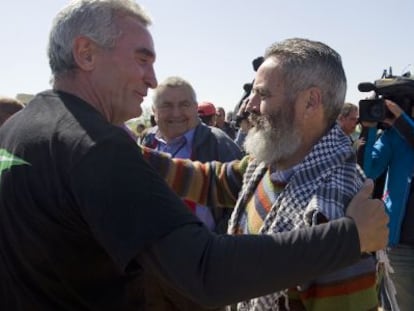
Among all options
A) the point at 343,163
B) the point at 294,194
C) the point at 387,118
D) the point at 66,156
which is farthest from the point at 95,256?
the point at 387,118

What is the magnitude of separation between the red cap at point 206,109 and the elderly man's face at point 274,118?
3870 millimetres

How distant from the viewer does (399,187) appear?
11.0 ft

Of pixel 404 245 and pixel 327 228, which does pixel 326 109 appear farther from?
pixel 404 245

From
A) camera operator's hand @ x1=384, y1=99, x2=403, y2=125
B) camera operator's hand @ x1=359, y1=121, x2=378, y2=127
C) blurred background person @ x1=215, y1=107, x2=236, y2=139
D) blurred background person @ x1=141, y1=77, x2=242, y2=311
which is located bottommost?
blurred background person @ x1=215, y1=107, x2=236, y2=139

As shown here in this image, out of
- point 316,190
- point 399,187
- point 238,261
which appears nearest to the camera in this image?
point 238,261

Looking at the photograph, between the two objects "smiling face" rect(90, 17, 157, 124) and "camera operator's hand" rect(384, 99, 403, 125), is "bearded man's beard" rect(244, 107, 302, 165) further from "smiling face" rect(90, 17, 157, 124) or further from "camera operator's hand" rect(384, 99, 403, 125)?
"camera operator's hand" rect(384, 99, 403, 125)

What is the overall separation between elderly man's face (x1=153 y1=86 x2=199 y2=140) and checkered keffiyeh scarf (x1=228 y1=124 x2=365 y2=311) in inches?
91.3

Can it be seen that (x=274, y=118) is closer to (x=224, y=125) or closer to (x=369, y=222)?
(x=369, y=222)

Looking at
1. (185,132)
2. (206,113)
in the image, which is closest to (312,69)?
(185,132)

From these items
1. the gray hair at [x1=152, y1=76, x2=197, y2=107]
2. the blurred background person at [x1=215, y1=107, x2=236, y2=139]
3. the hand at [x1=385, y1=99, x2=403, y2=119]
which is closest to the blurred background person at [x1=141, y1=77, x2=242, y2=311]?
the gray hair at [x1=152, y1=76, x2=197, y2=107]

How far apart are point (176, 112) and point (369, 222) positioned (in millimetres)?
3004

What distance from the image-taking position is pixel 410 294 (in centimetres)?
339

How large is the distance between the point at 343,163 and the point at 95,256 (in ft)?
3.01

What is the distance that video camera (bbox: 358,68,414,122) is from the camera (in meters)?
3.25
